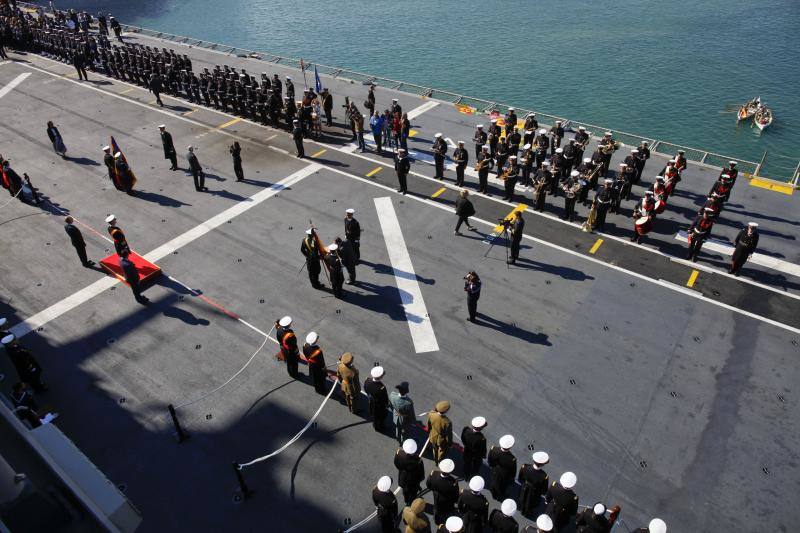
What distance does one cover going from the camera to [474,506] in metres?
8.12

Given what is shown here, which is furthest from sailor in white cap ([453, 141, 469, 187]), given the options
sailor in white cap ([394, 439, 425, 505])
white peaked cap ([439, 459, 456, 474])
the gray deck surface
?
white peaked cap ([439, 459, 456, 474])

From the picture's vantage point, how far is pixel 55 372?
1242cm

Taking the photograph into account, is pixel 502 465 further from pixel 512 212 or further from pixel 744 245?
pixel 512 212

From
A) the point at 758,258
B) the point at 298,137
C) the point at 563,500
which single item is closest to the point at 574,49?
the point at 298,137

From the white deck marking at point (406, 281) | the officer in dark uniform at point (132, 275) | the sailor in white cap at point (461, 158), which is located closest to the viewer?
the white deck marking at point (406, 281)

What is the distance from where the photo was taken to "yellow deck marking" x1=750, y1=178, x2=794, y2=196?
19.5 meters

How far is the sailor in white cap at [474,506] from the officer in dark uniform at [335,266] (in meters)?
7.28

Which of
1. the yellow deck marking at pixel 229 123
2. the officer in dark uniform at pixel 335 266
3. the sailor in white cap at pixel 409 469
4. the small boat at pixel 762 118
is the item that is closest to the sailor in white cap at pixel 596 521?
the sailor in white cap at pixel 409 469

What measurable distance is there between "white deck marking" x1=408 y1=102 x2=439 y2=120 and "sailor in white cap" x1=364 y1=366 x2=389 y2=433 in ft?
63.7

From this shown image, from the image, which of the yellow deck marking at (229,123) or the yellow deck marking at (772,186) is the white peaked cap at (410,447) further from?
the yellow deck marking at (229,123)

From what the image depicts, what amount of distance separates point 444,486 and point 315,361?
405cm

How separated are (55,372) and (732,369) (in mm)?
16945

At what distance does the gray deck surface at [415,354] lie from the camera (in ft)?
32.5

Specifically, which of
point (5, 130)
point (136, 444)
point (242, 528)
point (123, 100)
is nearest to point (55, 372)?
point (136, 444)
